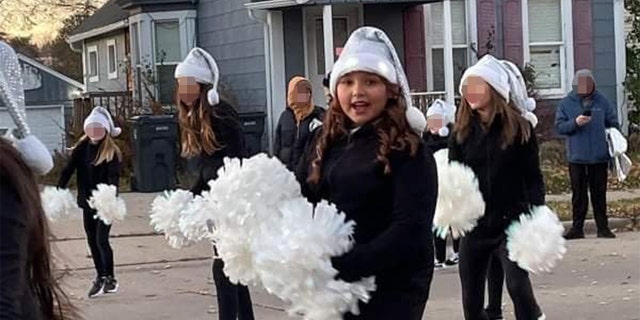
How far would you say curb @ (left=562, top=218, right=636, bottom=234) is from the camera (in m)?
15.0

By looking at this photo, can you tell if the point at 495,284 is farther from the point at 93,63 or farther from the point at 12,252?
the point at 93,63

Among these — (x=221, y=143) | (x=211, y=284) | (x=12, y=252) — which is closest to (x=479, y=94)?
(x=221, y=143)

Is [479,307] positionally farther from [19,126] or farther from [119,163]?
[119,163]

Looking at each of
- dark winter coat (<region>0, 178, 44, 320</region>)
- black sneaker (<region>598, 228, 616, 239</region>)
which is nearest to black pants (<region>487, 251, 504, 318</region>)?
dark winter coat (<region>0, 178, 44, 320</region>)

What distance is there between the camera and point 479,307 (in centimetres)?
690

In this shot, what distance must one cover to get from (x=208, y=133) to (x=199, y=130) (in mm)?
65

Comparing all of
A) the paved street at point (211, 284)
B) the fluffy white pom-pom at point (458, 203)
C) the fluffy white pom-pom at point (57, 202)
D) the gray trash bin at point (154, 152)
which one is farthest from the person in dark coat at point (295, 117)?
the gray trash bin at point (154, 152)

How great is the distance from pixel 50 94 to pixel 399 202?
40.2m

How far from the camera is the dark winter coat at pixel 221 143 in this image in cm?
742

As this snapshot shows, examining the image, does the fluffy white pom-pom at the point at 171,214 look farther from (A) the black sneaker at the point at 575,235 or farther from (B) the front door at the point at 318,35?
(B) the front door at the point at 318,35

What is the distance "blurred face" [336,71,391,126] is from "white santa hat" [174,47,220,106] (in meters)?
3.23

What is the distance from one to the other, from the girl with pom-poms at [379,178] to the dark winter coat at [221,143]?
3.05m

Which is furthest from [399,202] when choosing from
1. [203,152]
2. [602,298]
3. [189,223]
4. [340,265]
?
[602,298]

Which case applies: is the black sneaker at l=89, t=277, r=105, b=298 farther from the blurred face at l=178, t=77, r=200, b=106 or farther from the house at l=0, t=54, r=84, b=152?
the house at l=0, t=54, r=84, b=152
